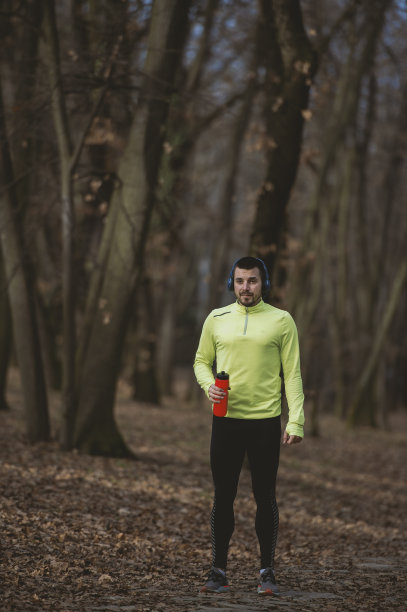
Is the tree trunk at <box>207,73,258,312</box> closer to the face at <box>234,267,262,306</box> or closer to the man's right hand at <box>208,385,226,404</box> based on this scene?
the face at <box>234,267,262,306</box>

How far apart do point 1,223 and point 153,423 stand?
267 inches

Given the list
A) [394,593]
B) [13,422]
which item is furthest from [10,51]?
[394,593]

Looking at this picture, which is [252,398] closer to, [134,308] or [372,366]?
[134,308]

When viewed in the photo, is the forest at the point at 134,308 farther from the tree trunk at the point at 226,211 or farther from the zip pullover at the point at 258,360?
the zip pullover at the point at 258,360

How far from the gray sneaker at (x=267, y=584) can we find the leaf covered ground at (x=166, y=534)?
0.19ft

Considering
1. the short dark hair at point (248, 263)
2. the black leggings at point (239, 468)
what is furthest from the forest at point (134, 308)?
the short dark hair at point (248, 263)

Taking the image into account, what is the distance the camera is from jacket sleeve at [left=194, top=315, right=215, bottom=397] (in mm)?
4938

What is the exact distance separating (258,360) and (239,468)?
74 centimetres

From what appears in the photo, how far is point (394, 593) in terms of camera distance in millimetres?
5098

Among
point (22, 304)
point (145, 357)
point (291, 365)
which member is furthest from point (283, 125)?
point (145, 357)

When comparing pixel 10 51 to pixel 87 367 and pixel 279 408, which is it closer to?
pixel 87 367

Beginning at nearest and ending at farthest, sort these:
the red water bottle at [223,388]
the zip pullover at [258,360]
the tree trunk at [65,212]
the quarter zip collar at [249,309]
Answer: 1. the red water bottle at [223,388]
2. the zip pullover at [258,360]
3. the quarter zip collar at [249,309]
4. the tree trunk at [65,212]

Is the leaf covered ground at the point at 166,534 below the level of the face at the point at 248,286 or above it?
below

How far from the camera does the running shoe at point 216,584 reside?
484 cm
